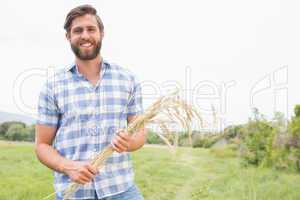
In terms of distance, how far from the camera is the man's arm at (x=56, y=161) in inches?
68.9

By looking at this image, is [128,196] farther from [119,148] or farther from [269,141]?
[269,141]

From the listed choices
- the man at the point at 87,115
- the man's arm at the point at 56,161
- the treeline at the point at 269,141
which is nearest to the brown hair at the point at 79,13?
the man at the point at 87,115

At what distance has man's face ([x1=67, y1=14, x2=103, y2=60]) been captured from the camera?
1.85 m

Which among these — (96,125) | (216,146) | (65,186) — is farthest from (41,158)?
(216,146)

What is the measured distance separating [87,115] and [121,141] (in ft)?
0.70

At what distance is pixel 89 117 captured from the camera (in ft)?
6.08

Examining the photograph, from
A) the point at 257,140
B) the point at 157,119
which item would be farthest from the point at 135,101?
the point at 257,140

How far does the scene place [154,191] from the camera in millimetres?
5844

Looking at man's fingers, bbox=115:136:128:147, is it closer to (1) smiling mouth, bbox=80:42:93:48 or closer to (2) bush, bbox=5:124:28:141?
(1) smiling mouth, bbox=80:42:93:48

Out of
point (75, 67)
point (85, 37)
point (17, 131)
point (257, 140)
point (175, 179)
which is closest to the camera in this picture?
point (85, 37)

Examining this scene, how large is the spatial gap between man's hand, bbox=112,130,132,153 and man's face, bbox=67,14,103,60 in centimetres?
36

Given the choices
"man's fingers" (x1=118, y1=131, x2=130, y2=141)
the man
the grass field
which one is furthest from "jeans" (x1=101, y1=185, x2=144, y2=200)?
the grass field

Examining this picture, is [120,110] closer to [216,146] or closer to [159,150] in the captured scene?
[159,150]

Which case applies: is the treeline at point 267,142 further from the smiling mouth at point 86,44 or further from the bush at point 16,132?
the smiling mouth at point 86,44
